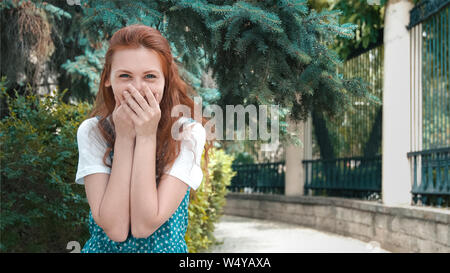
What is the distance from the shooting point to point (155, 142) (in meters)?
1.55

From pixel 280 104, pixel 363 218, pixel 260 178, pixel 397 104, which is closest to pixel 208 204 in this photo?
pixel 363 218

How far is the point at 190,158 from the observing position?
166 centimetres

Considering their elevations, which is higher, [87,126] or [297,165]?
[87,126]

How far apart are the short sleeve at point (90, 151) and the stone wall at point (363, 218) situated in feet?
16.3

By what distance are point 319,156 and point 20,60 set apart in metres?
6.48

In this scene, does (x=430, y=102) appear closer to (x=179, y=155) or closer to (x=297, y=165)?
(x=297, y=165)

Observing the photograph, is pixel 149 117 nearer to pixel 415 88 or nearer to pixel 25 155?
pixel 25 155

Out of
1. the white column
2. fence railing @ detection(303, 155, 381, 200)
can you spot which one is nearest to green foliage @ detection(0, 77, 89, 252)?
the white column

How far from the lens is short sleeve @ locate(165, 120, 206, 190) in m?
1.60

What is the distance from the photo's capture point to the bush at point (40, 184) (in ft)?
13.2

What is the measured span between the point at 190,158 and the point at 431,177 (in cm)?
563
